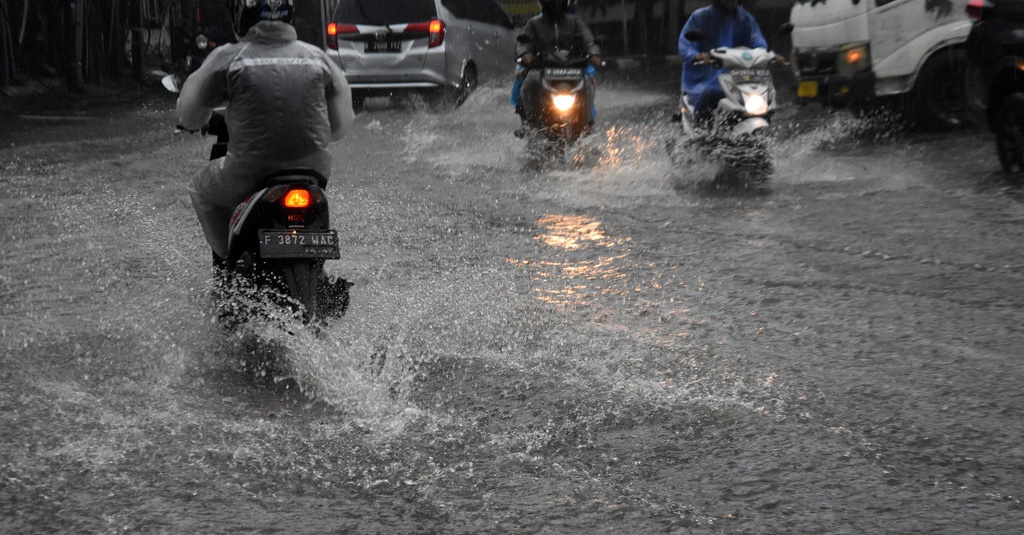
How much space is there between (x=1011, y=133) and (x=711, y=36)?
99.9 inches

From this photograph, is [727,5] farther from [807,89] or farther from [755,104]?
[807,89]

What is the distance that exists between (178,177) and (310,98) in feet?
22.5

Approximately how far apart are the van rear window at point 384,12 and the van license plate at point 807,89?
20.4 feet

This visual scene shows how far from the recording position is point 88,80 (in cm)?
2677

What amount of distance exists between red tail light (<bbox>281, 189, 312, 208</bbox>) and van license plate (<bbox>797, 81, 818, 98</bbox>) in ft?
33.2

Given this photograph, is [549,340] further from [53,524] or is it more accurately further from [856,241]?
[856,241]

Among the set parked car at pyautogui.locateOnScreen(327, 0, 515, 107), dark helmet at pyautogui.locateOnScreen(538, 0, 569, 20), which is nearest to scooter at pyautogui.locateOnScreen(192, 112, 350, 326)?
dark helmet at pyautogui.locateOnScreen(538, 0, 569, 20)

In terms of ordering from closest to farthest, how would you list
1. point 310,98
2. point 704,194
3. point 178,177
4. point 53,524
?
1. point 53,524
2. point 310,98
3. point 704,194
4. point 178,177

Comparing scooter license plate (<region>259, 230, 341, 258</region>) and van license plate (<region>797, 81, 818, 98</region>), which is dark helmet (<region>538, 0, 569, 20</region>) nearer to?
van license plate (<region>797, 81, 818, 98</region>)

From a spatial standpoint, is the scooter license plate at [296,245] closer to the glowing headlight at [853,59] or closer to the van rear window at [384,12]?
the glowing headlight at [853,59]

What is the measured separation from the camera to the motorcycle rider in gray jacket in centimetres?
559

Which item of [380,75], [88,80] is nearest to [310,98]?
[380,75]

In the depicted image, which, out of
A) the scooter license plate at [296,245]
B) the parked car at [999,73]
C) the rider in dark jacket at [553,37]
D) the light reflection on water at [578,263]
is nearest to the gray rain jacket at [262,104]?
the scooter license plate at [296,245]

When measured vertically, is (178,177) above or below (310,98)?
below
